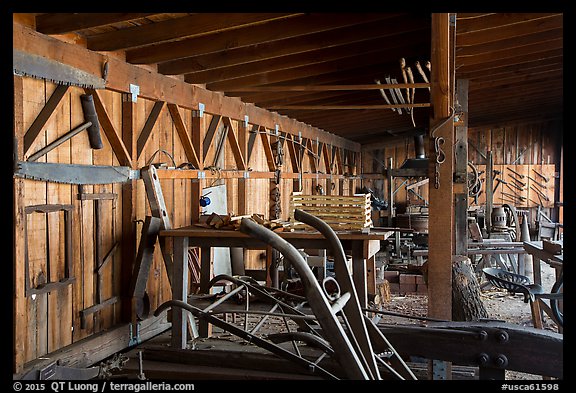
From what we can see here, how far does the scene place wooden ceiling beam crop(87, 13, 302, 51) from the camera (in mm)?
4953

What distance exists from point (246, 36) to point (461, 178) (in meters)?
4.32

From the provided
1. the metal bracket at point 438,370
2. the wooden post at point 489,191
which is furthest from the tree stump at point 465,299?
the wooden post at point 489,191

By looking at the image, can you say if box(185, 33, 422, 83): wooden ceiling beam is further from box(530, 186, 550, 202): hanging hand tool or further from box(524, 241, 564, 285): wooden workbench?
box(530, 186, 550, 202): hanging hand tool

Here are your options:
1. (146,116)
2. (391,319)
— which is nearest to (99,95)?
(146,116)

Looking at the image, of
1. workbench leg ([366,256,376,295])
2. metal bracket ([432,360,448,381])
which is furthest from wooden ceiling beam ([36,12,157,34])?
workbench leg ([366,256,376,295])

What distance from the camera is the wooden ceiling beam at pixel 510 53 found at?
320 inches

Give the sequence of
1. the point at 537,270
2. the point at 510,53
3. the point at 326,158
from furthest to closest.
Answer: the point at 326,158
the point at 510,53
the point at 537,270

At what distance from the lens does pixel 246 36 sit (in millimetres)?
5465

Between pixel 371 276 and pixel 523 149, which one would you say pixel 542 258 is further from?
pixel 523 149

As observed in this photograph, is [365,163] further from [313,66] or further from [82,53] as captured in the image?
[82,53]

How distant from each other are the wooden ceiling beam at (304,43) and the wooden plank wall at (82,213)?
731mm

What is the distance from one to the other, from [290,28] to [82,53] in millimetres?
1926

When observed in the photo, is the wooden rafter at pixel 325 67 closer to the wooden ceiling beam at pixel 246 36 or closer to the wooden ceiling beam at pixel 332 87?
the wooden ceiling beam at pixel 332 87

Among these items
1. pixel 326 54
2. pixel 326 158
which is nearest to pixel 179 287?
pixel 326 54
